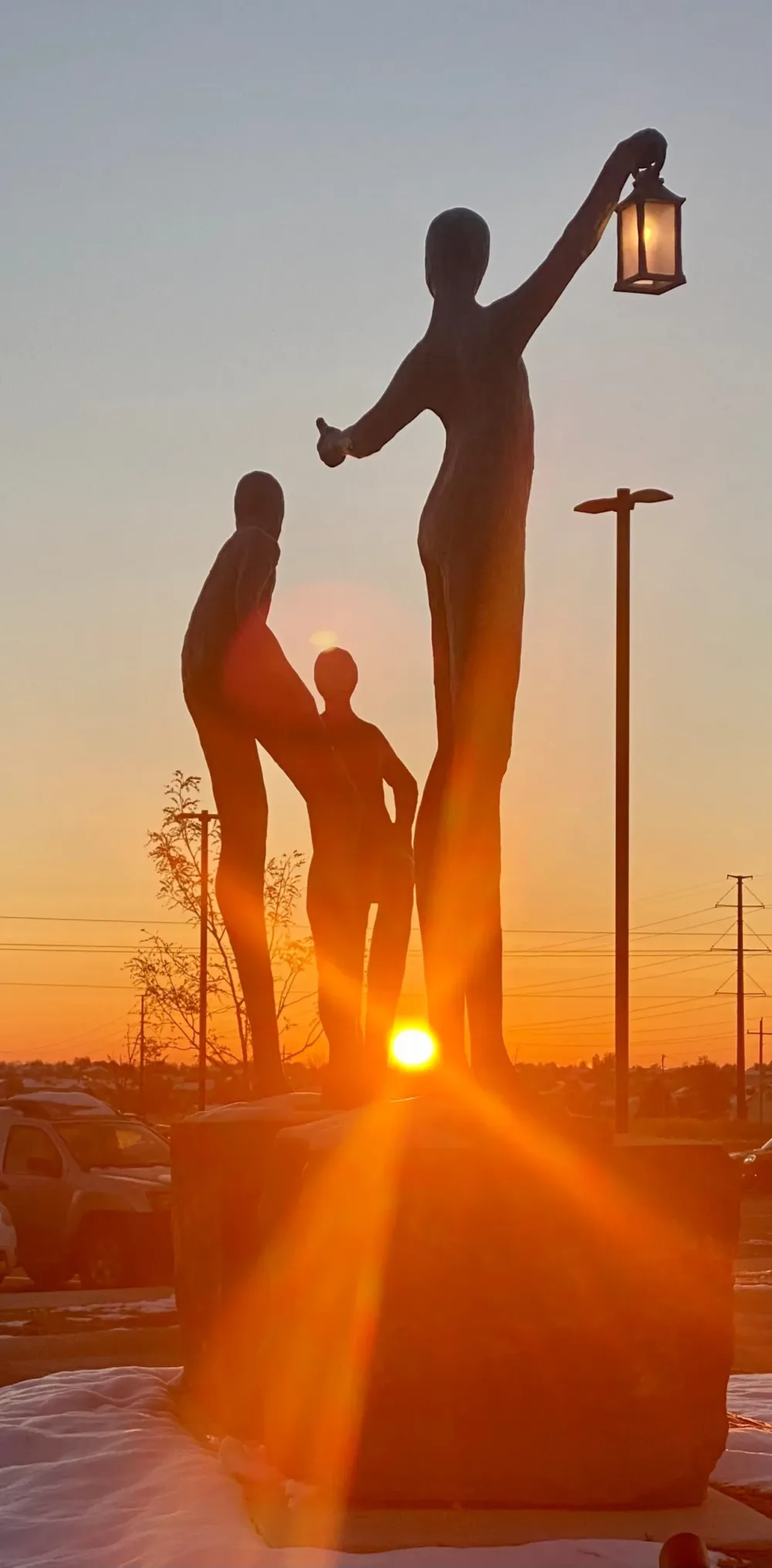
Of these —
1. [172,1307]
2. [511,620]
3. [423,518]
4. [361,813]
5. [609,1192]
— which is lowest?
[172,1307]

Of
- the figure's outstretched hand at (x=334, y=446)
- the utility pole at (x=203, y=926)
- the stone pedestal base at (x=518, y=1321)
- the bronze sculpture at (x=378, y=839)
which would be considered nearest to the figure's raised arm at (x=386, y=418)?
the figure's outstretched hand at (x=334, y=446)

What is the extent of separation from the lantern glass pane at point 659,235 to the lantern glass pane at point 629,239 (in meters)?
0.04

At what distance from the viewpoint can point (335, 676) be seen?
833cm

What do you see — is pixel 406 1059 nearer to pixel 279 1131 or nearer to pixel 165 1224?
pixel 279 1131

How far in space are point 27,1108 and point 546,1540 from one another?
16455 mm

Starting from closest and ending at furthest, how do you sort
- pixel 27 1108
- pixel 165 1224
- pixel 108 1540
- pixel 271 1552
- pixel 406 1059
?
pixel 271 1552
pixel 108 1540
pixel 406 1059
pixel 165 1224
pixel 27 1108

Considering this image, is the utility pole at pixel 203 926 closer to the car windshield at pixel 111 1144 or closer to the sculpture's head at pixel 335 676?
the car windshield at pixel 111 1144

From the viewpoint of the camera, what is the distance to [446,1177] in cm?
551

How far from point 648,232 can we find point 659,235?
3cm

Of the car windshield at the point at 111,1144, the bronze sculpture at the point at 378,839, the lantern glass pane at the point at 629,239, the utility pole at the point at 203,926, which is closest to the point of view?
the lantern glass pane at the point at 629,239

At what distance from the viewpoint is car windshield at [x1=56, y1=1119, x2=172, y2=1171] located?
792 inches

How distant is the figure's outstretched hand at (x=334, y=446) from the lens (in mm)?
6957

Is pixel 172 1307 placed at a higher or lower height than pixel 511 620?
lower

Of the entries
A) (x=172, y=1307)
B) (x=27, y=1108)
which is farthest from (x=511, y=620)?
(x=27, y=1108)
